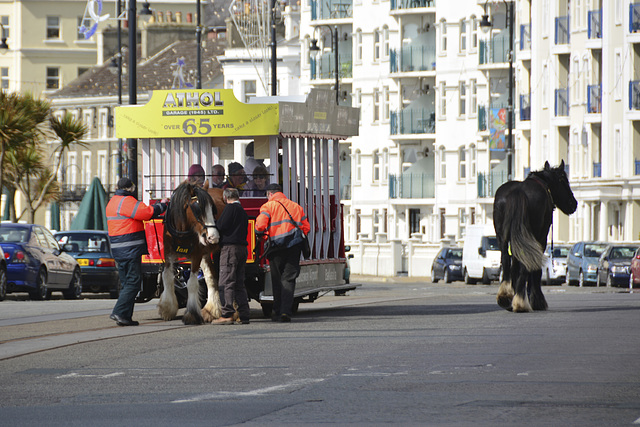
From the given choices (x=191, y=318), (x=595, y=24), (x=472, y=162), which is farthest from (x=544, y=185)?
(x=472, y=162)

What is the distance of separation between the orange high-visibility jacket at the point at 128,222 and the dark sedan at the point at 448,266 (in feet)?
138

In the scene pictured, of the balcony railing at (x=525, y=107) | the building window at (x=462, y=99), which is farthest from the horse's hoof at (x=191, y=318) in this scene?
the building window at (x=462, y=99)

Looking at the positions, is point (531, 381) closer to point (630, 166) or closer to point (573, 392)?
point (573, 392)

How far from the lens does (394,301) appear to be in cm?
3081

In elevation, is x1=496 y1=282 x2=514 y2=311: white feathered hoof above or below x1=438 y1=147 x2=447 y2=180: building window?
below

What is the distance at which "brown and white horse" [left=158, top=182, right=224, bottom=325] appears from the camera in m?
21.6

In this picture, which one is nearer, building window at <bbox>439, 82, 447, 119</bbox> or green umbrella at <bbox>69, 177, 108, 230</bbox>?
green umbrella at <bbox>69, 177, 108, 230</bbox>

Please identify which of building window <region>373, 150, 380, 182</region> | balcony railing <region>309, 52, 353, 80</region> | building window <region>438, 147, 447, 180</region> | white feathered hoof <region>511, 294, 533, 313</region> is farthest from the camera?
balcony railing <region>309, 52, 353, 80</region>

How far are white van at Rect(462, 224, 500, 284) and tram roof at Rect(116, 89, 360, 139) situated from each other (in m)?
35.1

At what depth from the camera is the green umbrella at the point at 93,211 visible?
51.6m

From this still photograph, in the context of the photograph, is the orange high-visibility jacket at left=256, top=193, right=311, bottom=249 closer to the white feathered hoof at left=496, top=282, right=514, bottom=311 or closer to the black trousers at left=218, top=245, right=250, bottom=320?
the black trousers at left=218, top=245, right=250, bottom=320

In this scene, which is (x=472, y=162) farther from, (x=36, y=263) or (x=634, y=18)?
(x=36, y=263)

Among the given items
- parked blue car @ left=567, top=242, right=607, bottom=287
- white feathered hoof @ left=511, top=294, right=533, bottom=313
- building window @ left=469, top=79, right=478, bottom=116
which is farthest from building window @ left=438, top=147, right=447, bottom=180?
white feathered hoof @ left=511, top=294, right=533, bottom=313

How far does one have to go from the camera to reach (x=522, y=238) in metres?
24.2
